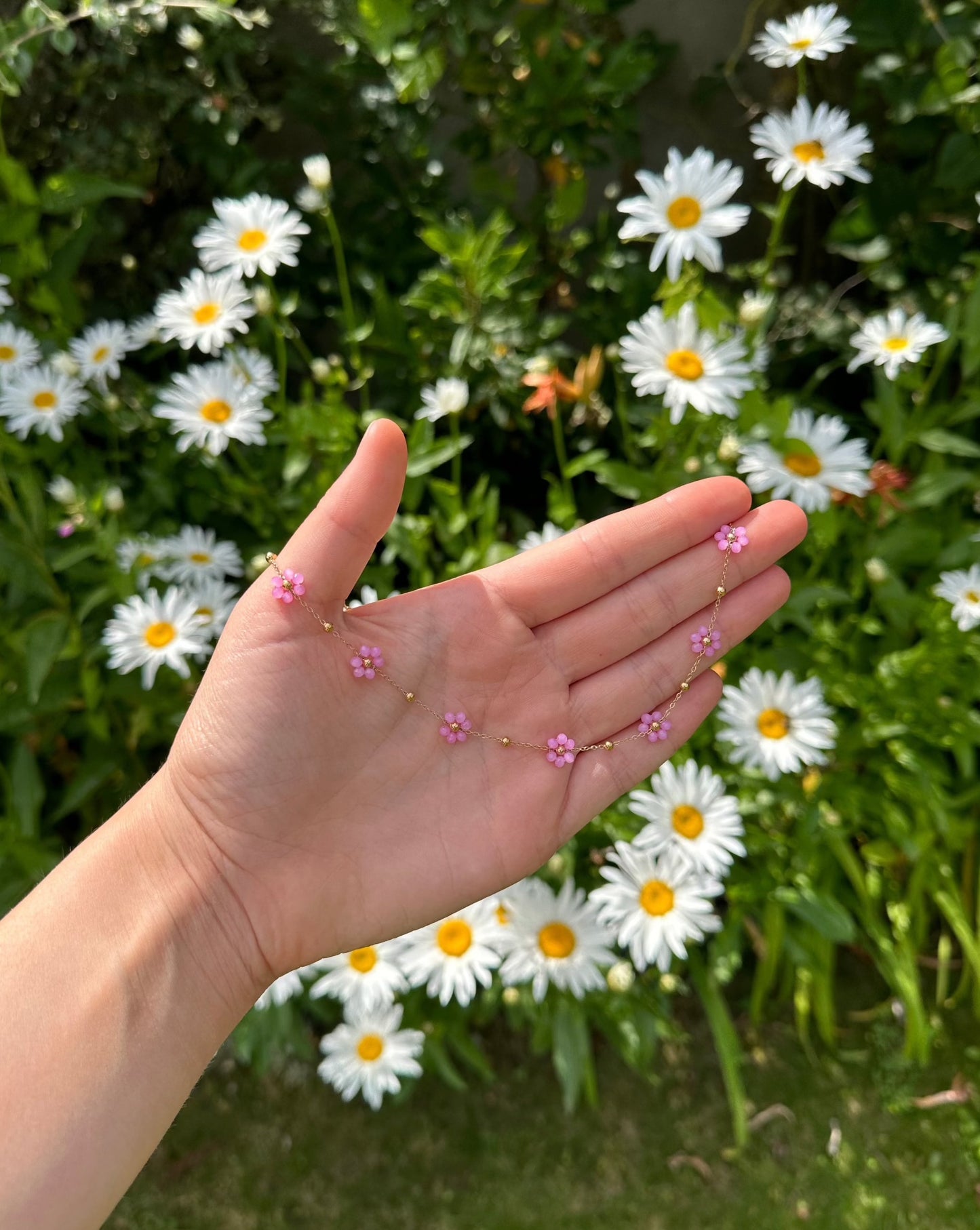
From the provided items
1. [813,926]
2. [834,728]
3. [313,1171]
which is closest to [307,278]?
[834,728]

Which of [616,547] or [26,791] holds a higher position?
[616,547]

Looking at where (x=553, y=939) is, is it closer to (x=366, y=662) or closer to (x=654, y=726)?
(x=654, y=726)

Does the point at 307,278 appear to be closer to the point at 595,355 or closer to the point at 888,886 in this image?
the point at 595,355

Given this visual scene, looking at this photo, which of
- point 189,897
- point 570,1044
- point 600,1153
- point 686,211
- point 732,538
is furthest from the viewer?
point 600,1153

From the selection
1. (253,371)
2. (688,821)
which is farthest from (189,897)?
(253,371)

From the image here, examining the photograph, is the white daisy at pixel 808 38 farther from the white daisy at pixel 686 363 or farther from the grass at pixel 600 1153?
the grass at pixel 600 1153

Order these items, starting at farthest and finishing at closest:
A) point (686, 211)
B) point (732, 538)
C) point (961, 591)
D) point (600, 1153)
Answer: point (600, 1153) → point (961, 591) → point (686, 211) → point (732, 538)

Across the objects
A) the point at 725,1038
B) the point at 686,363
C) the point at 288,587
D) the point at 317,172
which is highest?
the point at 317,172

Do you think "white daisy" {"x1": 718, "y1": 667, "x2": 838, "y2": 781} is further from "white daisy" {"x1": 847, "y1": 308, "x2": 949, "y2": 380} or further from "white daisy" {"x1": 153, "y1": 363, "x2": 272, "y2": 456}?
"white daisy" {"x1": 153, "y1": 363, "x2": 272, "y2": 456}
